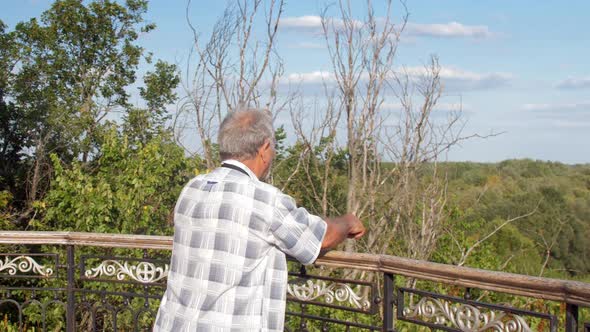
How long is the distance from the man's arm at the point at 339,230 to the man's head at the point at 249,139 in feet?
1.00

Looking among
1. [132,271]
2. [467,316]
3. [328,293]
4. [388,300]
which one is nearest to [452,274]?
[467,316]

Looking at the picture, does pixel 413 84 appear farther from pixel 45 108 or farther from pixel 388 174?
pixel 45 108

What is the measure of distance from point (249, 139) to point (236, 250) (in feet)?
1.20

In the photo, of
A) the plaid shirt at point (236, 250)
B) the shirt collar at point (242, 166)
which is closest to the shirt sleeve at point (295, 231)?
the plaid shirt at point (236, 250)

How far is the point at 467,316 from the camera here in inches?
104

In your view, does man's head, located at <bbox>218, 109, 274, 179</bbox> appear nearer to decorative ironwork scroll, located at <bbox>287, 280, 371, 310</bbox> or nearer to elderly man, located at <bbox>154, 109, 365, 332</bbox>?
elderly man, located at <bbox>154, 109, 365, 332</bbox>

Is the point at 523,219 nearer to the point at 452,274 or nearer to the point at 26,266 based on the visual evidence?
the point at 26,266

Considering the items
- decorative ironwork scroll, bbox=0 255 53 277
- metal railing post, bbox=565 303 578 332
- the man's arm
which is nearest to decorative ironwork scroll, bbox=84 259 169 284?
decorative ironwork scroll, bbox=0 255 53 277

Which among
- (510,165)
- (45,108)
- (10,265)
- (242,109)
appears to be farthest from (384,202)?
(510,165)

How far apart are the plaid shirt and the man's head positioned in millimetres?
39

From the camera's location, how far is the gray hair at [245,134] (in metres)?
2.28

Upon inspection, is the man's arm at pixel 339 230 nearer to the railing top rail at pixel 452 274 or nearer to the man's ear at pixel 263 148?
the man's ear at pixel 263 148

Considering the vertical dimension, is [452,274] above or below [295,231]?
below

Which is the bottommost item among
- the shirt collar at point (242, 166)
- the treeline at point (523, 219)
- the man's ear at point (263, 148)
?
the treeline at point (523, 219)
